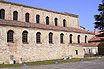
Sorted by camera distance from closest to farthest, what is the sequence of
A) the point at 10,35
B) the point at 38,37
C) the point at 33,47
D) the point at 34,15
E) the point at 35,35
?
the point at 10,35
the point at 33,47
the point at 35,35
the point at 38,37
the point at 34,15

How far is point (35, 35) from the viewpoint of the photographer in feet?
95.4

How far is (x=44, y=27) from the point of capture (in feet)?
101

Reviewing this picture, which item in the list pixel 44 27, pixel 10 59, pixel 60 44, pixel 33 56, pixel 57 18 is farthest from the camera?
pixel 57 18

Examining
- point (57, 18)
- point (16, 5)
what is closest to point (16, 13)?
point (16, 5)

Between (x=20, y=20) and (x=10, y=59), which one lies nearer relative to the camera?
(x=10, y=59)

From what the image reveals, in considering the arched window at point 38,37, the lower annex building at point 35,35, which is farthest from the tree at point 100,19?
the arched window at point 38,37

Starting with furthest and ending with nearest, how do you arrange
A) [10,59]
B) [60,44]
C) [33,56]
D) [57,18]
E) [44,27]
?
[57,18] → [60,44] → [44,27] → [33,56] → [10,59]

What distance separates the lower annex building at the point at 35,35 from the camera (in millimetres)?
25672

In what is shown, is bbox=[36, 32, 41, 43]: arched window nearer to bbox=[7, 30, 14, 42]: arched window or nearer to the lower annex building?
the lower annex building

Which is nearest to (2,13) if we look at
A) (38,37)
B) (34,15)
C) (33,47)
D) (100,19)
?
(34,15)

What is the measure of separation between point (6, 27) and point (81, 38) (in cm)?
1928

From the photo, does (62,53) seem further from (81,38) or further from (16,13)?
(16,13)

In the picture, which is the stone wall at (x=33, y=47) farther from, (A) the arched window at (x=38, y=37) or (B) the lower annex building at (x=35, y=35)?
(A) the arched window at (x=38, y=37)

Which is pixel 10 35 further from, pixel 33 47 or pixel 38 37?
pixel 38 37
